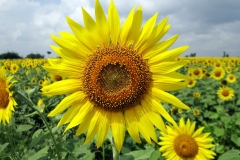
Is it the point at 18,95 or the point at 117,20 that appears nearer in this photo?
the point at 117,20

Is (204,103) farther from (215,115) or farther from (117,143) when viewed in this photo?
(117,143)

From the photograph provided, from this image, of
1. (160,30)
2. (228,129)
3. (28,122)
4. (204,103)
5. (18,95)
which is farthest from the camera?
(204,103)

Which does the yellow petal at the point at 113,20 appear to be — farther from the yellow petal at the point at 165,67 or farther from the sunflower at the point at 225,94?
the sunflower at the point at 225,94

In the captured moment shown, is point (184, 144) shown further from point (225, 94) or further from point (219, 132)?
point (225, 94)

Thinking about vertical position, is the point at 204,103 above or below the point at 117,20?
below

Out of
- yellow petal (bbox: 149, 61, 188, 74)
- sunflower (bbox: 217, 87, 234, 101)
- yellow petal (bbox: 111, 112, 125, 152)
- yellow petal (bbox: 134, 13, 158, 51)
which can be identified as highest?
yellow petal (bbox: 134, 13, 158, 51)

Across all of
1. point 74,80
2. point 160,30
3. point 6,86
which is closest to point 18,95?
point 6,86

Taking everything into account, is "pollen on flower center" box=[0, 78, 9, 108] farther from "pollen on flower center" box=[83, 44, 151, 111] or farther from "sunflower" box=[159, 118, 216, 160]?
"sunflower" box=[159, 118, 216, 160]

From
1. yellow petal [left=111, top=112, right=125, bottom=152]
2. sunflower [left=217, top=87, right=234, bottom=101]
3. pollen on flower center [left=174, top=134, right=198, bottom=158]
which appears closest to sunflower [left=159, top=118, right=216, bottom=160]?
pollen on flower center [left=174, top=134, right=198, bottom=158]

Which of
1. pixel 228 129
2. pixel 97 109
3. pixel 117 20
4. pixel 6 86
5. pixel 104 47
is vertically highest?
pixel 117 20
